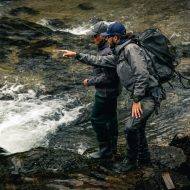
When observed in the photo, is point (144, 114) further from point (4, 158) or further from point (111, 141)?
point (4, 158)

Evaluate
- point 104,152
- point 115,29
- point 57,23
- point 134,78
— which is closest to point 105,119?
point 104,152

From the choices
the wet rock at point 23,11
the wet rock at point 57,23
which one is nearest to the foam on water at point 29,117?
the wet rock at point 57,23

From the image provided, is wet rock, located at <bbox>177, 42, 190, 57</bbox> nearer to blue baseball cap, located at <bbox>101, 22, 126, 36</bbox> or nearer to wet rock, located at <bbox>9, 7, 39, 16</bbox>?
wet rock, located at <bbox>9, 7, 39, 16</bbox>

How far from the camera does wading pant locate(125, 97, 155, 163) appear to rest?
21.9 ft

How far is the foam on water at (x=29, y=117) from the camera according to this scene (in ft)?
31.7

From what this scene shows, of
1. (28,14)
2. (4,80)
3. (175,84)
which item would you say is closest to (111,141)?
(175,84)

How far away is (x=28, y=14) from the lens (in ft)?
65.7

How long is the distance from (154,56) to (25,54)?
28.4 ft

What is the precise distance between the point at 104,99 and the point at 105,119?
390mm

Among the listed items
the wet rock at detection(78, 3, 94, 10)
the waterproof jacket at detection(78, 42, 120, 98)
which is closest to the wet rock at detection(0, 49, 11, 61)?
the wet rock at detection(78, 3, 94, 10)

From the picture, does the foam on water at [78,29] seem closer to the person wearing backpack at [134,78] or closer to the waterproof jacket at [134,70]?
the person wearing backpack at [134,78]

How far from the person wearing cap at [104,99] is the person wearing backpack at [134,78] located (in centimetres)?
27

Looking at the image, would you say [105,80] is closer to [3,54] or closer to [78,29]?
[3,54]

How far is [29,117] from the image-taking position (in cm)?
1078
